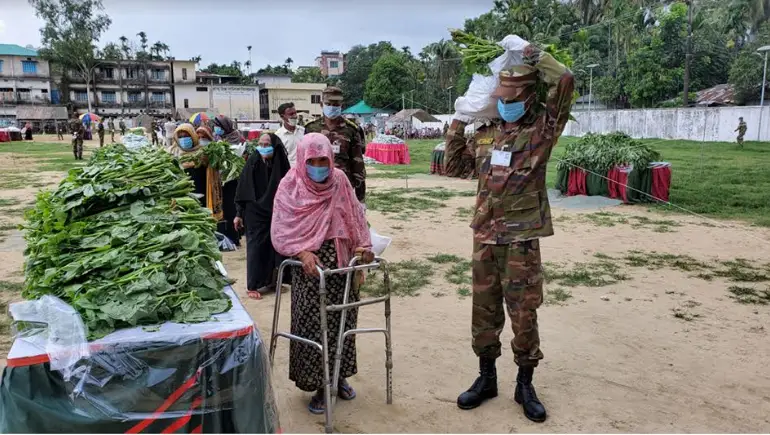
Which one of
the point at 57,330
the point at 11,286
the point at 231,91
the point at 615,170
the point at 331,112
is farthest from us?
the point at 231,91

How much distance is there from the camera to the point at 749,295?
570 centimetres

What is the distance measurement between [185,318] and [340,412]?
1.49 metres

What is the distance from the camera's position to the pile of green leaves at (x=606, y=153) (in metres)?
11.2

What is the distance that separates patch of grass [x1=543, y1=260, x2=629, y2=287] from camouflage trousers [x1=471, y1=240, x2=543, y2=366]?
120 inches

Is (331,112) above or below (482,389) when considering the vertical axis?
above

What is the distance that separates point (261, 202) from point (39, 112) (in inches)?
2258

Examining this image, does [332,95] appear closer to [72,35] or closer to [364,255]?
[364,255]

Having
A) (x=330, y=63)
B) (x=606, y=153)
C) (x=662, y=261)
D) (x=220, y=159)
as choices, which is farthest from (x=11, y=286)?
(x=330, y=63)

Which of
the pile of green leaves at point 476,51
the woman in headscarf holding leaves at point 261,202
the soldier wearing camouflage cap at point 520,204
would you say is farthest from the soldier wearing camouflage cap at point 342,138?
the soldier wearing camouflage cap at point 520,204

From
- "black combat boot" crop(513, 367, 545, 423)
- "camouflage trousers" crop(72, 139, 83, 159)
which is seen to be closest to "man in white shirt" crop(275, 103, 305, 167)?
"black combat boot" crop(513, 367, 545, 423)

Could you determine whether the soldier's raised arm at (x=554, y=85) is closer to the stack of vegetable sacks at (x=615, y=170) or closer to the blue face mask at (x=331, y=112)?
the blue face mask at (x=331, y=112)

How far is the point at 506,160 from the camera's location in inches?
125

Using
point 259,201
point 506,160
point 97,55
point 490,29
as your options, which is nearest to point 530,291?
point 506,160

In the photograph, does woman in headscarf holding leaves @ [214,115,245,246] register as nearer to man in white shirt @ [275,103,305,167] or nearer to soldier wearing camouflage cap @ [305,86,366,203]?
man in white shirt @ [275,103,305,167]
